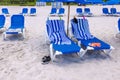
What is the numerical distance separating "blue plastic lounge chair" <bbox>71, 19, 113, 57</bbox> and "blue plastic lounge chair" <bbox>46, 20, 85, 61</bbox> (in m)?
0.36

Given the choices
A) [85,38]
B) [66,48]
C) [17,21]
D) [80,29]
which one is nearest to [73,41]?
[85,38]

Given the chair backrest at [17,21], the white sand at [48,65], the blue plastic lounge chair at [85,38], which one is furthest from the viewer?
the chair backrest at [17,21]

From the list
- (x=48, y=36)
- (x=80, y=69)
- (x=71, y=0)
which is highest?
(x=71, y=0)

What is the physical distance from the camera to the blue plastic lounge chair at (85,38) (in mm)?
6191

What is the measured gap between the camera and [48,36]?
7258 mm

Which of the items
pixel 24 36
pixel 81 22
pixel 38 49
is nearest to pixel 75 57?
pixel 38 49

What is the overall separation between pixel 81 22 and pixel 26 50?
2.21m

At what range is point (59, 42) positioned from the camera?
6.60m

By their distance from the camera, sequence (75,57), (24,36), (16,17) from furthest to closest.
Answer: (16,17) < (24,36) < (75,57)

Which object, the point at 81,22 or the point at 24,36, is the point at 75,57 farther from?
the point at 24,36

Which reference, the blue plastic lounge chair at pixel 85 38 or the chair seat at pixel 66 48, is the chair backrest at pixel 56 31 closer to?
the blue plastic lounge chair at pixel 85 38

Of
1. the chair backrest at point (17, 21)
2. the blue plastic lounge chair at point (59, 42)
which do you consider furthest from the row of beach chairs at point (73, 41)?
the chair backrest at point (17, 21)

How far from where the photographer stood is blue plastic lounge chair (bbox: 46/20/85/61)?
582 cm

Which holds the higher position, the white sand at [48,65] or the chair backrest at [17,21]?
the chair backrest at [17,21]
